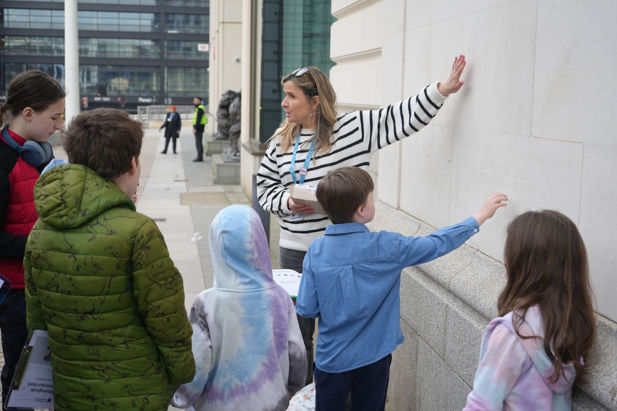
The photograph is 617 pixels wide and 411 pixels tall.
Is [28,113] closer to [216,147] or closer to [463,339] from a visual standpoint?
[463,339]

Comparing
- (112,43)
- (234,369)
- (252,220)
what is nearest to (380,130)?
(252,220)

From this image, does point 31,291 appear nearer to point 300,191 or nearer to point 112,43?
point 300,191

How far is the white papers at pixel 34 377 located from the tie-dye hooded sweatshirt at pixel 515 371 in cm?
149

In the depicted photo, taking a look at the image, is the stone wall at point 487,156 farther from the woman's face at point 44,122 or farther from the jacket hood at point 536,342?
the woman's face at point 44,122

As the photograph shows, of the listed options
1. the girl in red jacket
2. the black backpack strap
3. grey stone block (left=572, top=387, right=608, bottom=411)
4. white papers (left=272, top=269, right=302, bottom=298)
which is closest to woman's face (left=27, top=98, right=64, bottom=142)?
the girl in red jacket

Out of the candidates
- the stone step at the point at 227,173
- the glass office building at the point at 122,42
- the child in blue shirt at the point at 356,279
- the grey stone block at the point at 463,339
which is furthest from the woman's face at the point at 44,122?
the glass office building at the point at 122,42

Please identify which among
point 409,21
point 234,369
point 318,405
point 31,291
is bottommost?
point 318,405

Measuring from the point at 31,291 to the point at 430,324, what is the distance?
6.59 ft

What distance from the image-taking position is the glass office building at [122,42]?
82.7 metres

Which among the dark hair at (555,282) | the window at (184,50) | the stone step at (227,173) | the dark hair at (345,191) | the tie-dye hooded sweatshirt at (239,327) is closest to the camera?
the dark hair at (555,282)

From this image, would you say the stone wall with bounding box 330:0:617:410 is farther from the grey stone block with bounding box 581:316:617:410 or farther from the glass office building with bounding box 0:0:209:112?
the glass office building with bounding box 0:0:209:112

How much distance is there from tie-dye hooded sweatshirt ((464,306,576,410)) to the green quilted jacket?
0.99m

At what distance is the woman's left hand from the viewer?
3.52 m

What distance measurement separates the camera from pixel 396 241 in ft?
9.41
